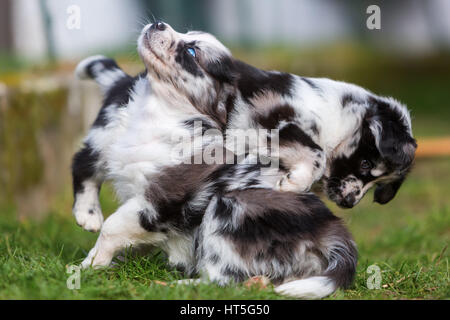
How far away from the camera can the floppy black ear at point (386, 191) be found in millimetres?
4480

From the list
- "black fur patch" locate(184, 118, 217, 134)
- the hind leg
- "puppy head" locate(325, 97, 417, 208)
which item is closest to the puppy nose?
"black fur patch" locate(184, 118, 217, 134)

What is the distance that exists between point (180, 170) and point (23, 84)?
3391 millimetres

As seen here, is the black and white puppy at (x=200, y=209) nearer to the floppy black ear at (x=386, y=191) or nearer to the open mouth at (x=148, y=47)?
the open mouth at (x=148, y=47)

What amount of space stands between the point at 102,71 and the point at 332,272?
2.11 meters

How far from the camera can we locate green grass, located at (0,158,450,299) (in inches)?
137

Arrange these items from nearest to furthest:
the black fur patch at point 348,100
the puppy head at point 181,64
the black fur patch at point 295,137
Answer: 1. the black fur patch at point 295,137
2. the puppy head at point 181,64
3. the black fur patch at point 348,100

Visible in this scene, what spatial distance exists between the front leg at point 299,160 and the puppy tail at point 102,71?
4.25 feet

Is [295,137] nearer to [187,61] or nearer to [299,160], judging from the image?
[299,160]

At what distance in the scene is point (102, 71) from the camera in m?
4.63

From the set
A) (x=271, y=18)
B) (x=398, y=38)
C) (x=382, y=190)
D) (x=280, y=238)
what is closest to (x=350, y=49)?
(x=398, y=38)

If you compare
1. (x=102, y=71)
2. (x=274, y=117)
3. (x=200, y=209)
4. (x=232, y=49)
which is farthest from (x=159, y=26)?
(x=232, y=49)

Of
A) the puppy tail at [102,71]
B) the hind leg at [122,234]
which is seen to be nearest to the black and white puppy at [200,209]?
the hind leg at [122,234]
